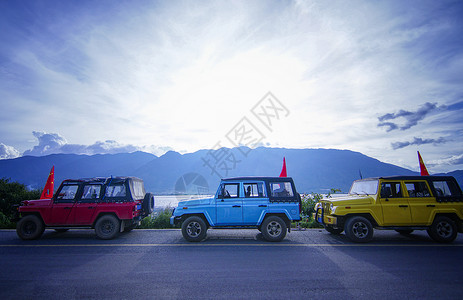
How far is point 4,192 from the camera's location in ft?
47.1

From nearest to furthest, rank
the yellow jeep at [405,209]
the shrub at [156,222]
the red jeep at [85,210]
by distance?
the yellow jeep at [405,209] < the red jeep at [85,210] < the shrub at [156,222]

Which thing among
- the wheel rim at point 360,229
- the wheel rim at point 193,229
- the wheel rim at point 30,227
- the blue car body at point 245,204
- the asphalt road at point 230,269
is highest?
the blue car body at point 245,204

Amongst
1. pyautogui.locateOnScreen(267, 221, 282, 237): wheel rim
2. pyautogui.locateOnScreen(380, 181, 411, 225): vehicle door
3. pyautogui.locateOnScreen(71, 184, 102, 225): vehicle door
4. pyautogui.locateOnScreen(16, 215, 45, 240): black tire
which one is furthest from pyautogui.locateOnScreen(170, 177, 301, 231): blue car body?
pyautogui.locateOnScreen(16, 215, 45, 240): black tire

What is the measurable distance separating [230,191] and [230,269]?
3.23 meters

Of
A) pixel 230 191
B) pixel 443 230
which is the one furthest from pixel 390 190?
pixel 230 191

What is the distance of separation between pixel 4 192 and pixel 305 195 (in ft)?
57.8

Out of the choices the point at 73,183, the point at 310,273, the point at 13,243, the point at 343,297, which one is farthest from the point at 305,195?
the point at 13,243

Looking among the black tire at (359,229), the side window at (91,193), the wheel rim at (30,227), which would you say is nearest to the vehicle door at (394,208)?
the black tire at (359,229)

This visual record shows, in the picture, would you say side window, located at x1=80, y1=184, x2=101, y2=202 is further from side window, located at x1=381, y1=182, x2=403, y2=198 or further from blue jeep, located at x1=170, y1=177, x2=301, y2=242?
side window, located at x1=381, y1=182, x2=403, y2=198

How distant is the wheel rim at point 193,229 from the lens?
26.1 feet

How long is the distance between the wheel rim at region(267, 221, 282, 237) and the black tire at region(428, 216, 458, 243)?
4.99 metres

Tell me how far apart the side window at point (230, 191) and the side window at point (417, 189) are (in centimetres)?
586

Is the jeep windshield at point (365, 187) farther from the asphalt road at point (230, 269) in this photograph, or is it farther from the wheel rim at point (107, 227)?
the wheel rim at point (107, 227)

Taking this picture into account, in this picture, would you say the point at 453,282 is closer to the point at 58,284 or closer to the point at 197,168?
the point at 58,284
